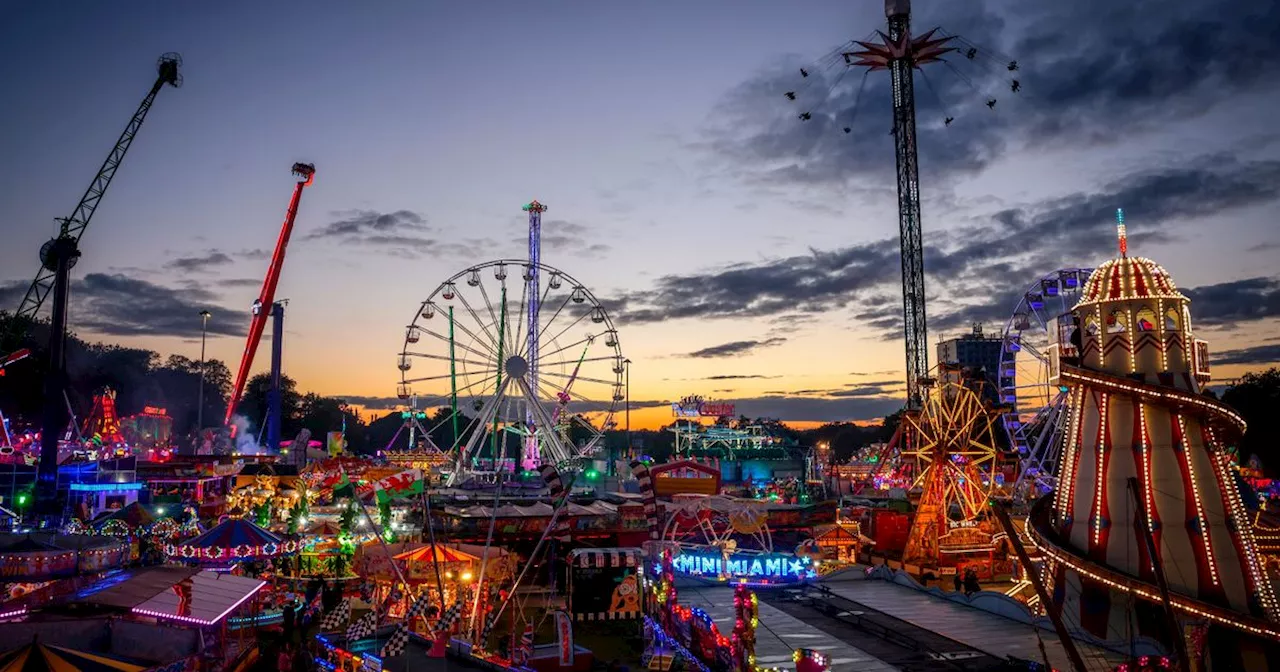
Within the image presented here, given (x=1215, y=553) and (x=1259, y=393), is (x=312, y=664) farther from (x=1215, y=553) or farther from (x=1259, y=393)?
(x=1259, y=393)

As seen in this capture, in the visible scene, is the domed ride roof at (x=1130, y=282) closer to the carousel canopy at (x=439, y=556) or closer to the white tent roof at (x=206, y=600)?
the carousel canopy at (x=439, y=556)

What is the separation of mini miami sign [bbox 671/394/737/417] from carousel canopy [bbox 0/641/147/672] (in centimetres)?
7592

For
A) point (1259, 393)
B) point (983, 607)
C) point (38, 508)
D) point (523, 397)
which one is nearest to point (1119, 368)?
point (983, 607)

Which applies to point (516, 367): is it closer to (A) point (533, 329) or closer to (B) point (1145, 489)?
(A) point (533, 329)

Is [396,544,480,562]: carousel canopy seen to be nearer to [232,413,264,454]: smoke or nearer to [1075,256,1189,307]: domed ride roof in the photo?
[1075,256,1189,307]: domed ride roof

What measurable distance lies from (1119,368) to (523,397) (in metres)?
28.9

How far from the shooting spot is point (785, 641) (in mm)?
16312

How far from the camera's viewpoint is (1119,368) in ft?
50.2

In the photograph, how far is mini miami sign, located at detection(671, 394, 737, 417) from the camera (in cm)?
8788

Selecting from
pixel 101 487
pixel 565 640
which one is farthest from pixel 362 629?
pixel 101 487

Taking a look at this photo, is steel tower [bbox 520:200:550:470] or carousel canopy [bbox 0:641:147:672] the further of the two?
steel tower [bbox 520:200:550:470]

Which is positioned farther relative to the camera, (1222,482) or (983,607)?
(983,607)

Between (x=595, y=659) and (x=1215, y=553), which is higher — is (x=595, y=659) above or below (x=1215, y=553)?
below

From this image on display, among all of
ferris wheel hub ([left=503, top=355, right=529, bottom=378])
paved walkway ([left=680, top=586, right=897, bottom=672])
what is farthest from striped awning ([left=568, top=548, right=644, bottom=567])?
ferris wheel hub ([left=503, top=355, right=529, bottom=378])
